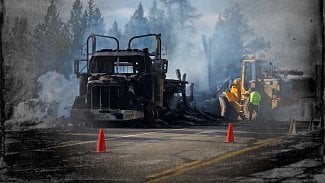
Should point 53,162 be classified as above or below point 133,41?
below

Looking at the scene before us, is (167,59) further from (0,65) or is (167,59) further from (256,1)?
(0,65)

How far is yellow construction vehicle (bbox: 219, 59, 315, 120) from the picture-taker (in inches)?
326

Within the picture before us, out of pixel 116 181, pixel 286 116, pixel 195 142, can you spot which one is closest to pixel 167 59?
pixel 195 142

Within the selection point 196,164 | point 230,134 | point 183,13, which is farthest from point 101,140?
point 183,13

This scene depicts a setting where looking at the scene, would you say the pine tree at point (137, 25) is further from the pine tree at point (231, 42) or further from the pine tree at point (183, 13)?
the pine tree at point (231, 42)

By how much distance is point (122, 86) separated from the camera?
10.3 meters

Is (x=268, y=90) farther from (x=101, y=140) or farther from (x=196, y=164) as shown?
(x=101, y=140)

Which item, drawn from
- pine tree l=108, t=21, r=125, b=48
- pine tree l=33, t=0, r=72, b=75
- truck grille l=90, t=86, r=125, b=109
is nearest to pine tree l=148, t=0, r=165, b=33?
pine tree l=108, t=21, r=125, b=48

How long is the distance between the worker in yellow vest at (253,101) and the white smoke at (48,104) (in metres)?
2.73

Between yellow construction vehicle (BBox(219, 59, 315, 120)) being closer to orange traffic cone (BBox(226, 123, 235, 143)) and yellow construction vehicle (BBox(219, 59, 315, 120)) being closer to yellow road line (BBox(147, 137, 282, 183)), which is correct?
orange traffic cone (BBox(226, 123, 235, 143))

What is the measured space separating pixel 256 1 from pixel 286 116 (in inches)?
69.9

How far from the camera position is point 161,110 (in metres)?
9.83

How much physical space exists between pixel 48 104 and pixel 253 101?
124 inches

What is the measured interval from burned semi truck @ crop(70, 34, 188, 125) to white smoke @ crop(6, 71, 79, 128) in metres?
0.17
